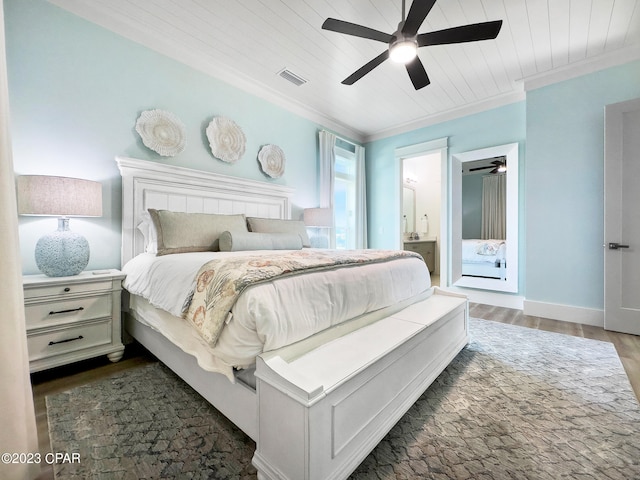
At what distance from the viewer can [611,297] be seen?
2748mm

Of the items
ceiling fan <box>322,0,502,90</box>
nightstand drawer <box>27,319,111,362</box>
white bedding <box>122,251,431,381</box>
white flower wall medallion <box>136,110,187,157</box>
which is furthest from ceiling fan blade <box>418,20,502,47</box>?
nightstand drawer <box>27,319,111,362</box>

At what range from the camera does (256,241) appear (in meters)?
2.43

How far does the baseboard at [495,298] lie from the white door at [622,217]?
2.92 feet

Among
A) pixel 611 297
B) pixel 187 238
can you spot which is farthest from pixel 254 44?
pixel 611 297

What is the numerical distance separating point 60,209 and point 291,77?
105 inches

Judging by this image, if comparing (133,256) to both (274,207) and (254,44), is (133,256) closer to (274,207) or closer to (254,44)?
(274,207)

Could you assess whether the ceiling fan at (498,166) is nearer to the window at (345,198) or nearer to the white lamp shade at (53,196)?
the window at (345,198)

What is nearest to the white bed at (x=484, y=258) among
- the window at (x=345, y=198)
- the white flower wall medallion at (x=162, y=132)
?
the window at (x=345, y=198)

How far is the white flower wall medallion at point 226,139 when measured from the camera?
3.04 meters

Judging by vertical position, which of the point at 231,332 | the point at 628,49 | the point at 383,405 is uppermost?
the point at 628,49

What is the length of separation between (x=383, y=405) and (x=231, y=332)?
777 millimetres

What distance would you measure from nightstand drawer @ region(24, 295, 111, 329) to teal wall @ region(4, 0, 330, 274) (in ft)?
1.58

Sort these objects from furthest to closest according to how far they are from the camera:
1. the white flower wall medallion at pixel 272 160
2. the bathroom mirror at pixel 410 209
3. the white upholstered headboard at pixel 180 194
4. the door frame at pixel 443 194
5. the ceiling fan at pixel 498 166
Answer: the bathroom mirror at pixel 410 209 → the door frame at pixel 443 194 → the ceiling fan at pixel 498 166 → the white flower wall medallion at pixel 272 160 → the white upholstered headboard at pixel 180 194

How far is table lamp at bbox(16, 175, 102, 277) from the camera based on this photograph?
5.84 ft
